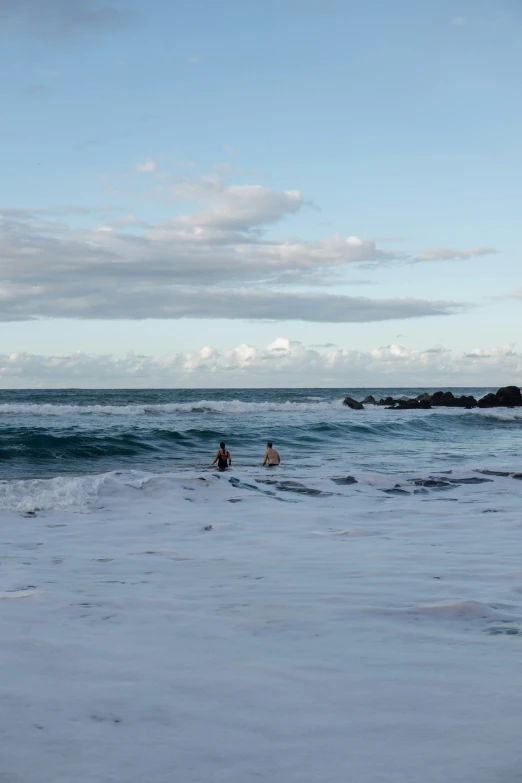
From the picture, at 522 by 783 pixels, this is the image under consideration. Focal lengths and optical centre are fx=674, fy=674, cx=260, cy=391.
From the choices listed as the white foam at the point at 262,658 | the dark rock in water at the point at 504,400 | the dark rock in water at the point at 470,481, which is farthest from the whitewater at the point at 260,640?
the dark rock in water at the point at 504,400

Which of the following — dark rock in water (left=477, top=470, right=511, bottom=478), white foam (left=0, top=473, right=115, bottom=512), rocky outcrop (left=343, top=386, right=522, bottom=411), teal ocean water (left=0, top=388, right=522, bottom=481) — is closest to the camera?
white foam (left=0, top=473, right=115, bottom=512)

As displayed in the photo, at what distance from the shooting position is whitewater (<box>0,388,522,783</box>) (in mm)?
3199

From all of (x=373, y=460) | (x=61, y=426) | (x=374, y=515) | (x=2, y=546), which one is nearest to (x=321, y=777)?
(x=2, y=546)

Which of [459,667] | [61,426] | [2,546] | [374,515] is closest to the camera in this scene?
[459,667]

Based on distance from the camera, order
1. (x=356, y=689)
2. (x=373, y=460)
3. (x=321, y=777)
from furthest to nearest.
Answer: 1. (x=373, y=460)
2. (x=356, y=689)
3. (x=321, y=777)

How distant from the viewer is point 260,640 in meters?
4.70

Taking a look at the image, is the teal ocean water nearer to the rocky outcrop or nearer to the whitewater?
the whitewater

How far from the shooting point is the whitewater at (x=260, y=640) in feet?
10.5

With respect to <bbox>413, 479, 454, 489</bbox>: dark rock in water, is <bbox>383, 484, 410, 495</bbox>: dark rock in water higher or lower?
lower

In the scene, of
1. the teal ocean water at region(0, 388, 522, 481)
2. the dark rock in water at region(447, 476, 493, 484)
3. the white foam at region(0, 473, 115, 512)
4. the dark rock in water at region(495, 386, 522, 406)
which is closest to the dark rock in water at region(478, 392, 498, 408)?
the dark rock in water at region(495, 386, 522, 406)

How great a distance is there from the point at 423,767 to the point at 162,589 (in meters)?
3.54

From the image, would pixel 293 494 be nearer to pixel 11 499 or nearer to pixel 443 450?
pixel 11 499

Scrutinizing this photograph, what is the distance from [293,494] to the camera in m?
13.6

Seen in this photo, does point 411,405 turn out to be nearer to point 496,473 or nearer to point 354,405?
point 354,405
